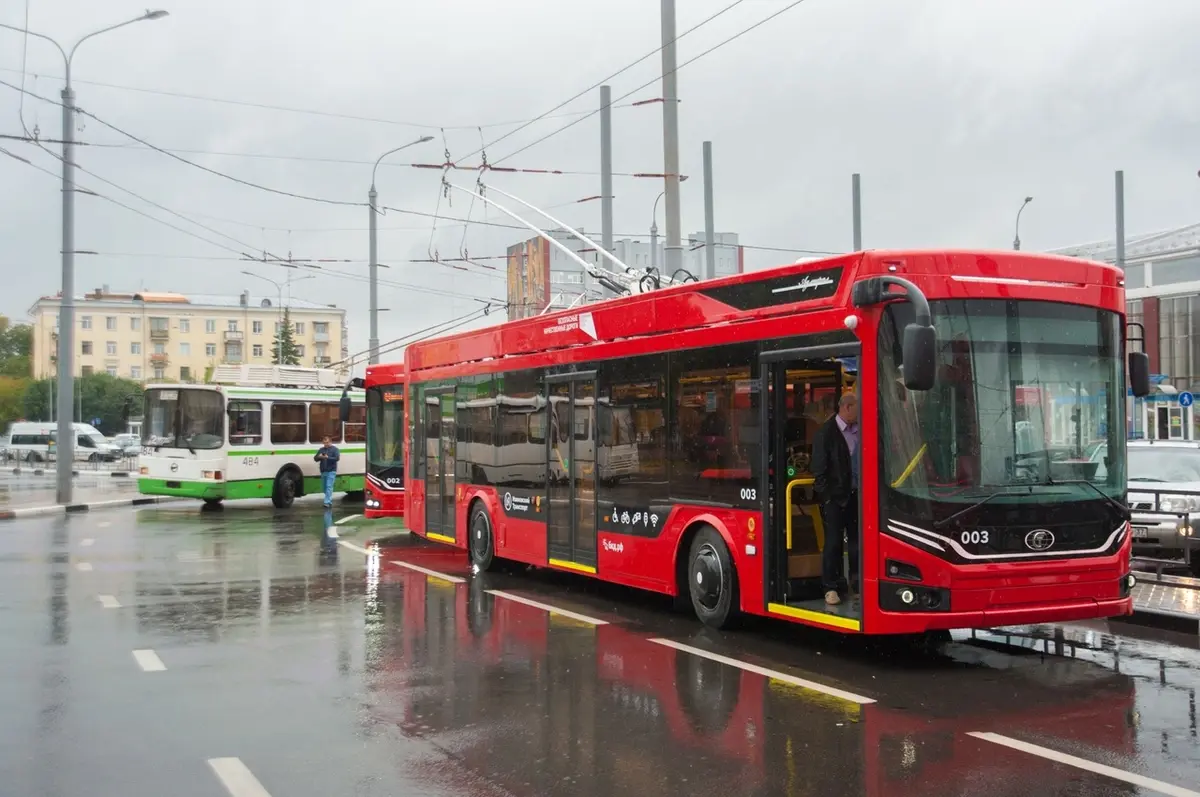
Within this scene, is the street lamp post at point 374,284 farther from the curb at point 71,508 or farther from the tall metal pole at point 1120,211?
the tall metal pole at point 1120,211

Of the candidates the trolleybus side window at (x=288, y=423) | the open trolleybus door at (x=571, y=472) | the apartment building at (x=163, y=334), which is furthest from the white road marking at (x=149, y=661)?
the apartment building at (x=163, y=334)

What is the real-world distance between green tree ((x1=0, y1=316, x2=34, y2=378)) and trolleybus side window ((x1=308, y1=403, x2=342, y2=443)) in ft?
364

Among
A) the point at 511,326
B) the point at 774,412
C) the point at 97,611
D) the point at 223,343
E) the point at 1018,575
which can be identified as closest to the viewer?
the point at 1018,575

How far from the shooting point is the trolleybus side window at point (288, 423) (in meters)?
28.8

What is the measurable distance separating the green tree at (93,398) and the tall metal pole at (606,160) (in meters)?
85.0

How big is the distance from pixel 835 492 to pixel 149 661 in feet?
18.1

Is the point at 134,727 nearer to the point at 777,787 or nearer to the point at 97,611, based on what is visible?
the point at 777,787

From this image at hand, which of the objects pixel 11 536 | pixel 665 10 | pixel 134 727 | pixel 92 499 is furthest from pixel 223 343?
pixel 134 727

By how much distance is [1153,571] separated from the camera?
13492 mm

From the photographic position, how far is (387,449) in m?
23.5

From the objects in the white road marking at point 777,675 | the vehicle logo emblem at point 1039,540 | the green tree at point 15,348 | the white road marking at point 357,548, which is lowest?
the white road marking at point 357,548

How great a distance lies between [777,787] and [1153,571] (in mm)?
9213

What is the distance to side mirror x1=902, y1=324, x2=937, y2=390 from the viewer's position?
793cm

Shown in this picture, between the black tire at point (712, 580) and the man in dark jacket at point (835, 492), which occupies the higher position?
the man in dark jacket at point (835, 492)
